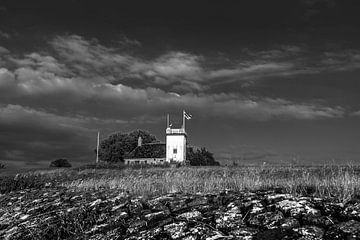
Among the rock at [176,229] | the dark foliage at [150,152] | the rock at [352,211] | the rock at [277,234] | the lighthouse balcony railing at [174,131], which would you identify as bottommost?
the rock at [176,229]

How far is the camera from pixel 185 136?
8925 cm

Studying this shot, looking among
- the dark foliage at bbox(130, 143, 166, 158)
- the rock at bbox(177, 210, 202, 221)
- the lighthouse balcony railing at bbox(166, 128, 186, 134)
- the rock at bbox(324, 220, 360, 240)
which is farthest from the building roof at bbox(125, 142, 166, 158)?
the rock at bbox(324, 220, 360, 240)

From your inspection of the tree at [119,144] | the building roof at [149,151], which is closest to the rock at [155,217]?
the building roof at [149,151]

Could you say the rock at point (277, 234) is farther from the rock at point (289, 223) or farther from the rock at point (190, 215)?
the rock at point (190, 215)

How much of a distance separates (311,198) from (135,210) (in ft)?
11.5

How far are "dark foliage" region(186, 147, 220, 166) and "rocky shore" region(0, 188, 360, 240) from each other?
81.4 m

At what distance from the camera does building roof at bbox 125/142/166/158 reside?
9358 centimetres

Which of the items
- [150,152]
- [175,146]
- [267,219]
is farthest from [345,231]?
[150,152]

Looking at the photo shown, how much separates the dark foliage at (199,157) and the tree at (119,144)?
58.1 ft

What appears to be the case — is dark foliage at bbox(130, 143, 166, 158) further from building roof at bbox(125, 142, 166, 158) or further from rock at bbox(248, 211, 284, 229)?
rock at bbox(248, 211, 284, 229)

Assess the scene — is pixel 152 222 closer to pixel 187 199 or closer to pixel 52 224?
pixel 187 199

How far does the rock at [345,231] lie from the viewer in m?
4.91

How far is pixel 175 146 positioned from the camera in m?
87.8

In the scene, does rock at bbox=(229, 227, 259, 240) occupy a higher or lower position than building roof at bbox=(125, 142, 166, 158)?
lower
